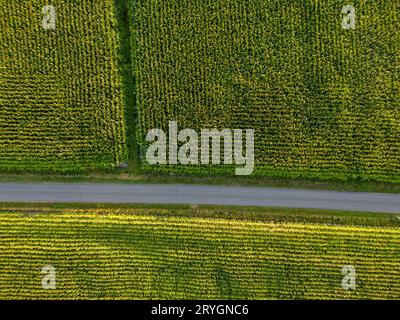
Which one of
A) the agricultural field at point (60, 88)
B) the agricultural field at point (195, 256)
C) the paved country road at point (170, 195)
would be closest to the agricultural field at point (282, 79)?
the paved country road at point (170, 195)

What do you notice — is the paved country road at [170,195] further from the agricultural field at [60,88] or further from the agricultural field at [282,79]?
the agricultural field at [60,88]

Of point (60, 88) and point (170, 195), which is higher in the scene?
point (60, 88)

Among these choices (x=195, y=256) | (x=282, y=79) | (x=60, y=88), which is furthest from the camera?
(x=60, y=88)

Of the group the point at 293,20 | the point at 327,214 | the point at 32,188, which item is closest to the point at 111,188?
the point at 32,188

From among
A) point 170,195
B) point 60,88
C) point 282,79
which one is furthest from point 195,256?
point 60,88

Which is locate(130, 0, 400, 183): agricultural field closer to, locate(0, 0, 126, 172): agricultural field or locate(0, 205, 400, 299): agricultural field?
locate(0, 0, 126, 172): agricultural field

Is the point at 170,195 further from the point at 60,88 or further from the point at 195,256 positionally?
the point at 60,88

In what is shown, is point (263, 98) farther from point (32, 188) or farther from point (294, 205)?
point (32, 188)
